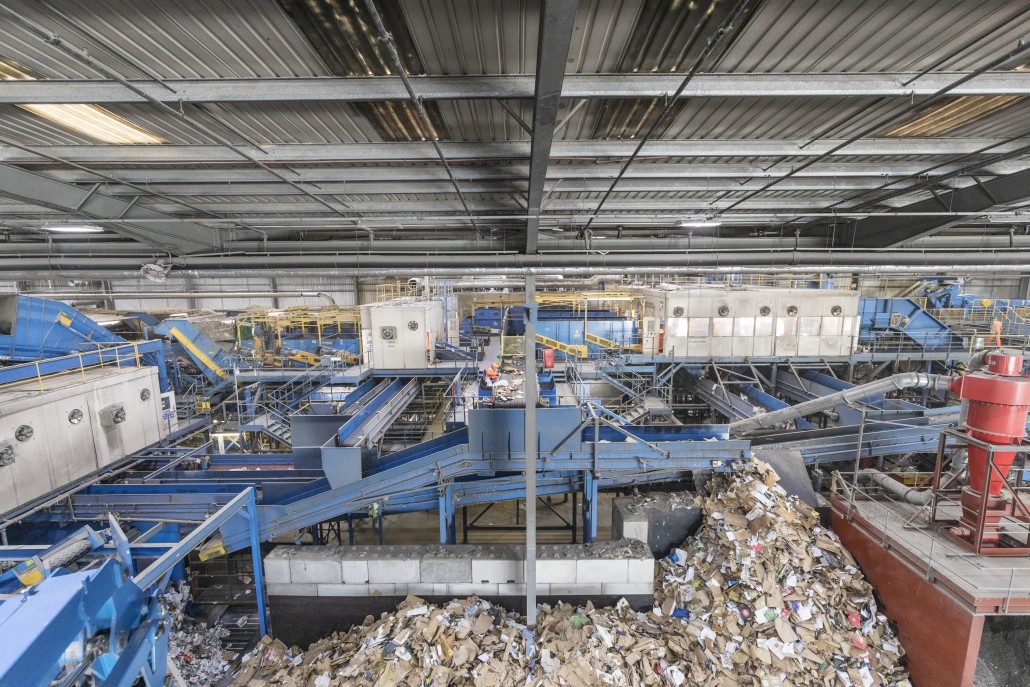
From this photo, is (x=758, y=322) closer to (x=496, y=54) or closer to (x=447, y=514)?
(x=447, y=514)

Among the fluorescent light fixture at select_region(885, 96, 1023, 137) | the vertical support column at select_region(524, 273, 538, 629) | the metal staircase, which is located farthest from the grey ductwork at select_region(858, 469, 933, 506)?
the metal staircase

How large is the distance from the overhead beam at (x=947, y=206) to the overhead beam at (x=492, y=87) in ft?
10.5

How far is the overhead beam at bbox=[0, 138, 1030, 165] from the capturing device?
16.6 feet

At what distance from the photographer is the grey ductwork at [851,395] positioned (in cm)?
720

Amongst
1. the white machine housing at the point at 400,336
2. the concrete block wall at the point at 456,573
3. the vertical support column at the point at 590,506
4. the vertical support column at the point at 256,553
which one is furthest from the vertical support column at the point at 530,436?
the white machine housing at the point at 400,336

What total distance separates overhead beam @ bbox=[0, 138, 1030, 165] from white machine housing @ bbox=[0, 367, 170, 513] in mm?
4067

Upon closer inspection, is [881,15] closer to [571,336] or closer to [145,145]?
[145,145]

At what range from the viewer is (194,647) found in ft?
22.6

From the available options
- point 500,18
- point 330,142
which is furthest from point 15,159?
point 500,18

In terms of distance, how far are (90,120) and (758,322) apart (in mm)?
15582

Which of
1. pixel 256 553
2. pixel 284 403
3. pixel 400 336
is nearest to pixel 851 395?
pixel 400 336

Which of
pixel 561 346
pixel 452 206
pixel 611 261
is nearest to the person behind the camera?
pixel 452 206

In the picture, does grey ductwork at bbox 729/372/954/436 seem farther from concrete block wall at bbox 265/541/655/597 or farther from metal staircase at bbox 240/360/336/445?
metal staircase at bbox 240/360/336/445

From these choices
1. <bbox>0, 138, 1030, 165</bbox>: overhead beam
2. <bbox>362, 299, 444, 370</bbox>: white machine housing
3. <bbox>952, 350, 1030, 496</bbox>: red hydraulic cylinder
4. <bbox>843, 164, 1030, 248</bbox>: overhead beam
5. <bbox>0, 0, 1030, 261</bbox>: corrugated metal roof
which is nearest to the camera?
<bbox>0, 0, 1030, 261</bbox>: corrugated metal roof
